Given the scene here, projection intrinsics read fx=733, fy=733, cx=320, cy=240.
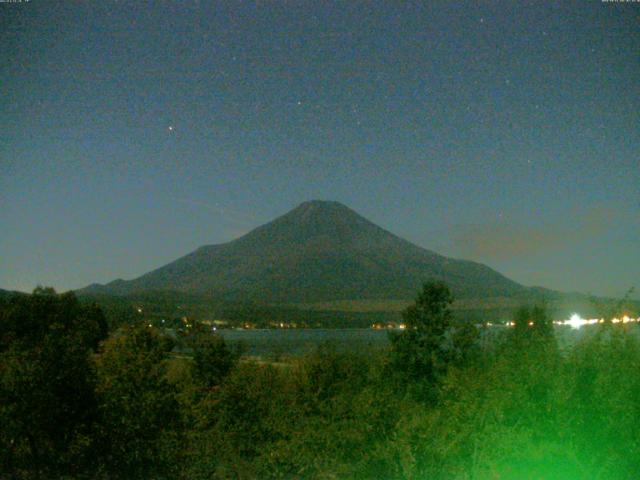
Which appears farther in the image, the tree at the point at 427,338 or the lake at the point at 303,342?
the lake at the point at 303,342

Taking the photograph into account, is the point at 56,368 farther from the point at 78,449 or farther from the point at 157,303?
the point at 157,303

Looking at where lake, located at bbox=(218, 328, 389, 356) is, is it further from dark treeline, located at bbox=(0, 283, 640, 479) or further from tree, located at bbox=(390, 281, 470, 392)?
dark treeline, located at bbox=(0, 283, 640, 479)

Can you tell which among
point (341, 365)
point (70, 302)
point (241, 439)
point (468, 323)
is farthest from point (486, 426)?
point (70, 302)

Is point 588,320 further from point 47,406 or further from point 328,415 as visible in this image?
point 47,406

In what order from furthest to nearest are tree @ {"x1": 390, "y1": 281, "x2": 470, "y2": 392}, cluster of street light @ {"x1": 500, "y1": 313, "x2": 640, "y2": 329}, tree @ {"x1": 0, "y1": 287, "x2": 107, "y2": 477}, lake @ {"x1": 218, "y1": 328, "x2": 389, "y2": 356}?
lake @ {"x1": 218, "y1": 328, "x2": 389, "y2": 356}
tree @ {"x1": 390, "y1": 281, "x2": 470, "y2": 392}
tree @ {"x1": 0, "y1": 287, "x2": 107, "y2": 477}
cluster of street light @ {"x1": 500, "y1": 313, "x2": 640, "y2": 329}

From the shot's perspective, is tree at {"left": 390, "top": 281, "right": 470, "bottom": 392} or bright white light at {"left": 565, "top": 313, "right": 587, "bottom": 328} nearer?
bright white light at {"left": 565, "top": 313, "right": 587, "bottom": 328}

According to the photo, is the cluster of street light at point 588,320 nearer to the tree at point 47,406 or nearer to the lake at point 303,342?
the tree at point 47,406

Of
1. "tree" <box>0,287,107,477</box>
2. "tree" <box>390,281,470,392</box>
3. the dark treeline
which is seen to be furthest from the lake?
"tree" <box>0,287,107,477</box>

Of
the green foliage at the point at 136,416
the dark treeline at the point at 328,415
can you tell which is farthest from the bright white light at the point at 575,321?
the green foliage at the point at 136,416
